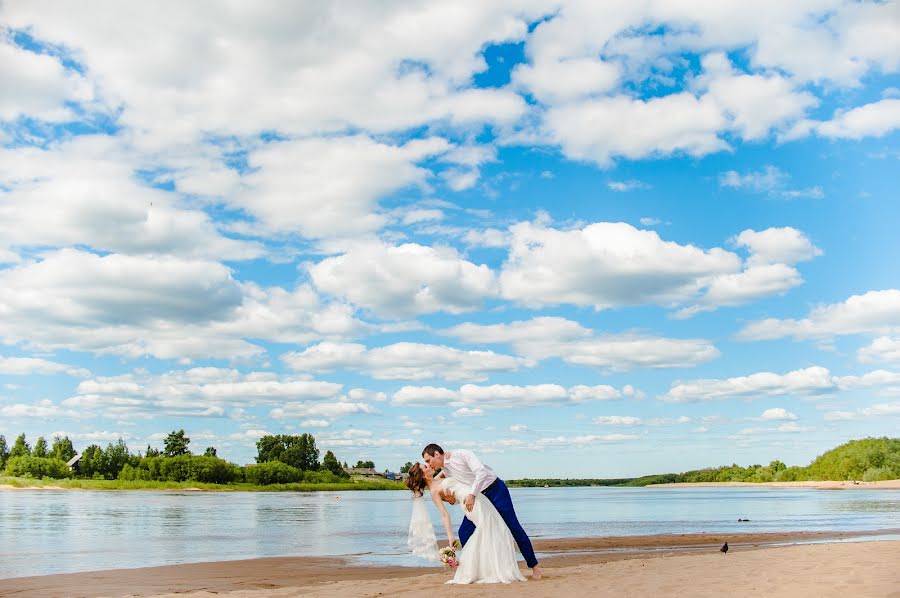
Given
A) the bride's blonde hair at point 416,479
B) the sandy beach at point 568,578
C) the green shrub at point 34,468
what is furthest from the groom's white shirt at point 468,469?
the green shrub at point 34,468

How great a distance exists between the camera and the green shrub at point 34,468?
15400 cm

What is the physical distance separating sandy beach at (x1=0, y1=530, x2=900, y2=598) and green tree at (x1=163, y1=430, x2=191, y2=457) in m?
166

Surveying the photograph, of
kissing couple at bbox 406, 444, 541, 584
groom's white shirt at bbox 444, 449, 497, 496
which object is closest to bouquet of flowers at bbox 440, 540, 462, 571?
kissing couple at bbox 406, 444, 541, 584

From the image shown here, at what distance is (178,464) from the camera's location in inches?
5945

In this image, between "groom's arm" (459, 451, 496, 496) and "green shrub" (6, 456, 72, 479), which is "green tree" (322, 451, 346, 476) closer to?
"green shrub" (6, 456, 72, 479)

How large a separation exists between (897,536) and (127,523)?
121 ft

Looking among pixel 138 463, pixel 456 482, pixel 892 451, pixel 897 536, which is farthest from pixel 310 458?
pixel 456 482

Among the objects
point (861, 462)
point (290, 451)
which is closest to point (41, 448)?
point (290, 451)

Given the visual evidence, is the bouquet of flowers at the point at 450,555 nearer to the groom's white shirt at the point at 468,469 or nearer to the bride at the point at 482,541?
the bride at the point at 482,541

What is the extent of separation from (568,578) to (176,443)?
589 ft

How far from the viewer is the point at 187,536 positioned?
33281 mm

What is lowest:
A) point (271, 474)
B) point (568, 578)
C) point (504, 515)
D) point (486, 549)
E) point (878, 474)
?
point (878, 474)

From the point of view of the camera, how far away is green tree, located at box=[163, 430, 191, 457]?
6939 inches

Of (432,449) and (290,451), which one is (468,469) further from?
(290,451)
